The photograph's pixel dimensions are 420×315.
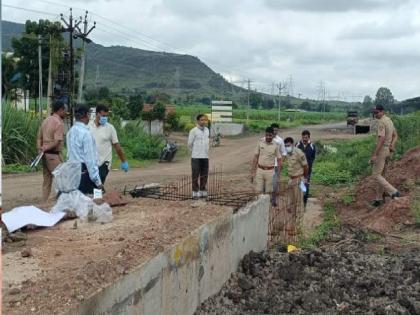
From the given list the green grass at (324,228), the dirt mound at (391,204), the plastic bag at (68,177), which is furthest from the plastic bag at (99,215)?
the dirt mound at (391,204)

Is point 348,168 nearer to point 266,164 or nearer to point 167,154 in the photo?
point 167,154

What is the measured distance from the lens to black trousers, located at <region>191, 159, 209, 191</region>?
9484 mm

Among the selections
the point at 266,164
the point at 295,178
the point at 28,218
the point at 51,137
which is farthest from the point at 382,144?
the point at 28,218

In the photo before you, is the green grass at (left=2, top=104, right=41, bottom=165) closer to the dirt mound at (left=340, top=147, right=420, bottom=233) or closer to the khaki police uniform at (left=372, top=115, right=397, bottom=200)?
the dirt mound at (left=340, top=147, right=420, bottom=233)

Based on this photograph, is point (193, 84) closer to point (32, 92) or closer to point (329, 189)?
point (32, 92)

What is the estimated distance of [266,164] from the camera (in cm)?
998

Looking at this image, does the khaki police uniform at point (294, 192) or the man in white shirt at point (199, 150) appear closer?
the man in white shirt at point (199, 150)

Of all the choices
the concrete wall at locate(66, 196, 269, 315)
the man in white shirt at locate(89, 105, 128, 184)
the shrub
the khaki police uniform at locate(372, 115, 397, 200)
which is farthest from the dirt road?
the khaki police uniform at locate(372, 115, 397, 200)

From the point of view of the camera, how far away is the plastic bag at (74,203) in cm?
629

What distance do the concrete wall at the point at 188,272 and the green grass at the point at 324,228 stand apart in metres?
1.27

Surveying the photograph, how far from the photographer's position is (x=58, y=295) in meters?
3.79

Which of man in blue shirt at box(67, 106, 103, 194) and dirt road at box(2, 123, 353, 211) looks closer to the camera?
man in blue shirt at box(67, 106, 103, 194)

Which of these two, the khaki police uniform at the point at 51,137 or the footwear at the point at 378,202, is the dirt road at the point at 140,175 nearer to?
the khaki police uniform at the point at 51,137

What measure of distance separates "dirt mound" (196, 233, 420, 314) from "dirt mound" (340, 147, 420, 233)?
1.96 metres
